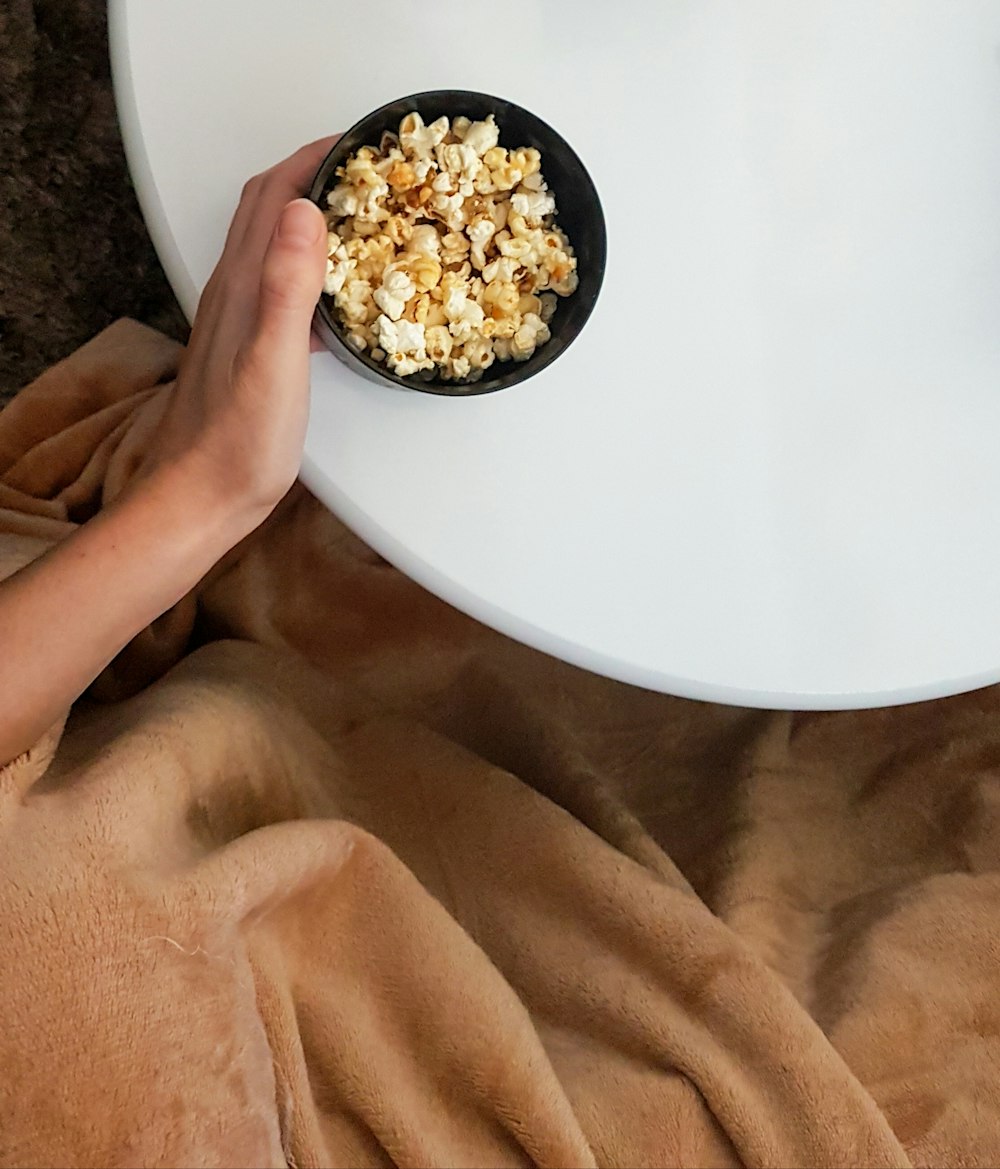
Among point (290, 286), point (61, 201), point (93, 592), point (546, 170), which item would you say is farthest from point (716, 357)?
point (61, 201)

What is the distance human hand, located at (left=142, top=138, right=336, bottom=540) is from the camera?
20.4 inches

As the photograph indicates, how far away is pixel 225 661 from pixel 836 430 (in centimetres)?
47

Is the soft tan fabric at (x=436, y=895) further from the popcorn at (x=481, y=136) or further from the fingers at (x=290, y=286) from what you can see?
the popcorn at (x=481, y=136)

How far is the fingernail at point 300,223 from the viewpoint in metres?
0.51

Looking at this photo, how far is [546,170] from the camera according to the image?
57cm

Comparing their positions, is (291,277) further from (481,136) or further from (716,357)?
(716,357)

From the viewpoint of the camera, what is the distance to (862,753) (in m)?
0.94

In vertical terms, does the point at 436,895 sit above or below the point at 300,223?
below

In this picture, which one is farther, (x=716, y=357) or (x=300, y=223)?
(x=716, y=357)

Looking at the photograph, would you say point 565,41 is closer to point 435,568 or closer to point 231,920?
point 435,568

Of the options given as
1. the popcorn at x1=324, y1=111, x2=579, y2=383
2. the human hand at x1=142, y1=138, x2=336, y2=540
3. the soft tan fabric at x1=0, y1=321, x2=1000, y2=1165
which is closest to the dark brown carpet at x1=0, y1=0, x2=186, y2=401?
the soft tan fabric at x1=0, y1=321, x2=1000, y2=1165

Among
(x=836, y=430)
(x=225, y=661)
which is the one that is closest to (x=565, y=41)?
(x=836, y=430)

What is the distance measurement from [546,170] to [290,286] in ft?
0.53

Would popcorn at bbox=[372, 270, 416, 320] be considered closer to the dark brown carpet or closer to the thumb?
the thumb
